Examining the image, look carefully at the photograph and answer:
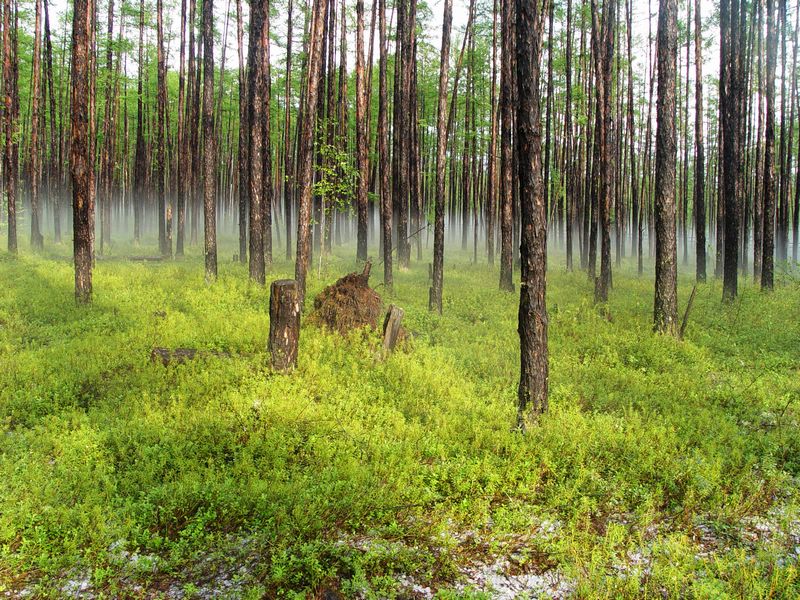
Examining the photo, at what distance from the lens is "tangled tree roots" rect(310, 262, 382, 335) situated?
34.6 feet

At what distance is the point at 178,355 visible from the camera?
27.4 feet

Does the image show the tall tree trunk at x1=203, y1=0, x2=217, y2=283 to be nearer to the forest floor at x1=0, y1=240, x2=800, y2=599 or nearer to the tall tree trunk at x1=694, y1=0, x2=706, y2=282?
the forest floor at x1=0, y1=240, x2=800, y2=599

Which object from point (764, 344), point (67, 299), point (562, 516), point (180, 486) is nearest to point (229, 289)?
point (67, 299)

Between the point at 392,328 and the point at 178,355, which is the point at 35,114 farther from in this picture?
the point at 392,328

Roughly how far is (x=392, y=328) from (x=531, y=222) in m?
4.69

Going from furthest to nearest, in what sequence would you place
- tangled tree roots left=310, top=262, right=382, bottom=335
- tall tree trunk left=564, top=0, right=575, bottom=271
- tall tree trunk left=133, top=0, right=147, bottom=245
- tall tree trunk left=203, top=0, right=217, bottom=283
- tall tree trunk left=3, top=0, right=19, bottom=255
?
tall tree trunk left=564, top=0, right=575, bottom=271, tall tree trunk left=133, top=0, right=147, bottom=245, tall tree trunk left=3, top=0, right=19, bottom=255, tall tree trunk left=203, top=0, right=217, bottom=283, tangled tree roots left=310, top=262, right=382, bottom=335

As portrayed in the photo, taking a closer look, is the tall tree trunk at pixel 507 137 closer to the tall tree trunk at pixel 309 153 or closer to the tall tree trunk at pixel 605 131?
the tall tree trunk at pixel 605 131

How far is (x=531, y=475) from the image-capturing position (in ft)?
17.2

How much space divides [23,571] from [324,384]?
4.32 m

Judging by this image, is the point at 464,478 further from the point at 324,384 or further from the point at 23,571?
the point at 23,571

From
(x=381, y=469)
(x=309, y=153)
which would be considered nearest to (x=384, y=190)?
(x=309, y=153)

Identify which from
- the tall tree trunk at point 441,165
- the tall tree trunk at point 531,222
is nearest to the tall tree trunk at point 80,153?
the tall tree trunk at point 441,165

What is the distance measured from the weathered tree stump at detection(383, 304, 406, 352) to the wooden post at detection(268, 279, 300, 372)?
2430 mm

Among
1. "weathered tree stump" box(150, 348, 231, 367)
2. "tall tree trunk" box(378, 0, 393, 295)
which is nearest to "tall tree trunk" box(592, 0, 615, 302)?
"tall tree trunk" box(378, 0, 393, 295)
